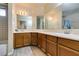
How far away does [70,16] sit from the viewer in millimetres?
4547

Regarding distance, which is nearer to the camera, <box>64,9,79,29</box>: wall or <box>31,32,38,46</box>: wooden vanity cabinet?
<box>64,9,79,29</box>: wall

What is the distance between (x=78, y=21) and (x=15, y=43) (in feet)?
9.03

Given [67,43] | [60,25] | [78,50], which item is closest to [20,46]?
[60,25]

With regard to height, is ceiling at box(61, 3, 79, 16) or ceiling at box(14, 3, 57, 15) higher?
ceiling at box(14, 3, 57, 15)

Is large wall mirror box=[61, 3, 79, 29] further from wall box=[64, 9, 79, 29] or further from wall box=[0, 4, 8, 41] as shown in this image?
wall box=[0, 4, 8, 41]

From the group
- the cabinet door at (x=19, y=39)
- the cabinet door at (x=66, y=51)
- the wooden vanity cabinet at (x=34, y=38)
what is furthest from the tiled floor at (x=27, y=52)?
the cabinet door at (x=66, y=51)

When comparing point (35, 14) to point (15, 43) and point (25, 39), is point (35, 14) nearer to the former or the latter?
point (25, 39)

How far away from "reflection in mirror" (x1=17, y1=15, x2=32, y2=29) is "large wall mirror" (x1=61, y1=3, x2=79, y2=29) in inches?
77.1

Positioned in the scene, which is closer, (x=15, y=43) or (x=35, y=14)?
(x=15, y=43)

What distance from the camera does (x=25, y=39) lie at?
19.0 ft

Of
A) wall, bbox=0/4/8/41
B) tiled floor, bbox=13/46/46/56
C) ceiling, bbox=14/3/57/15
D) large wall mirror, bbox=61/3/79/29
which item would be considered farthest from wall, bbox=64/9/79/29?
wall, bbox=0/4/8/41

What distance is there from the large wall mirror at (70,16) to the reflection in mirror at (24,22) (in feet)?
6.43

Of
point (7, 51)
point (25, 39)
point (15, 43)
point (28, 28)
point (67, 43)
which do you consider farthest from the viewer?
point (28, 28)

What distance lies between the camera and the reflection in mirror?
612cm
